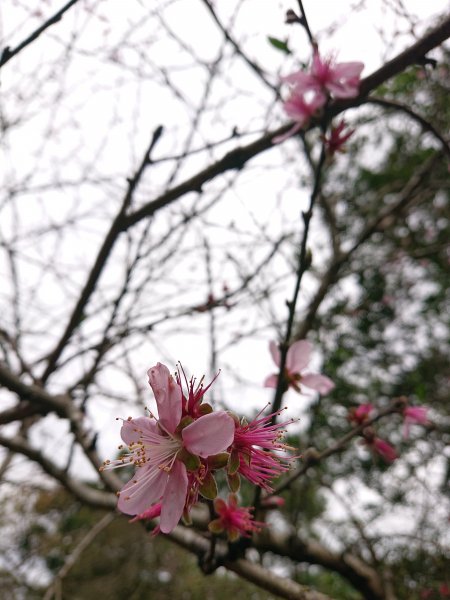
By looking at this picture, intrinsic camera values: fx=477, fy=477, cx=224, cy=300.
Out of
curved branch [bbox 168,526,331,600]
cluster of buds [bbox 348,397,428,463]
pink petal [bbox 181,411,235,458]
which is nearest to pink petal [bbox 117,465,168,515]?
pink petal [bbox 181,411,235,458]

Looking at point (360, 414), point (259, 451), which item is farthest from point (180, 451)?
point (360, 414)

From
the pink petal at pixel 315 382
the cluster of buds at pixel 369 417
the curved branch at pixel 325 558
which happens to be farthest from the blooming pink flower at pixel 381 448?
the curved branch at pixel 325 558

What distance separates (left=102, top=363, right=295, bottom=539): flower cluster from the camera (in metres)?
0.72

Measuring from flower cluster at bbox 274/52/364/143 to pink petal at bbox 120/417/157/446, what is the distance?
917 millimetres

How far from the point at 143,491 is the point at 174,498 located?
65mm

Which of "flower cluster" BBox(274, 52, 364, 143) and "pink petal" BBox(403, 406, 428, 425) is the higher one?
"flower cluster" BBox(274, 52, 364, 143)

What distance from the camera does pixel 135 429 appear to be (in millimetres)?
811

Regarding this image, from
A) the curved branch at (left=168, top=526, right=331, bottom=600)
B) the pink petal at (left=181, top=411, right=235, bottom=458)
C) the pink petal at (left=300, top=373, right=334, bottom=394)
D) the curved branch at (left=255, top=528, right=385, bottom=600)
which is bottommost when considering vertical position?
the curved branch at (left=255, top=528, right=385, bottom=600)

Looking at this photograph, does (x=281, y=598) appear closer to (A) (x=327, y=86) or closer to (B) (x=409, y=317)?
(A) (x=327, y=86)

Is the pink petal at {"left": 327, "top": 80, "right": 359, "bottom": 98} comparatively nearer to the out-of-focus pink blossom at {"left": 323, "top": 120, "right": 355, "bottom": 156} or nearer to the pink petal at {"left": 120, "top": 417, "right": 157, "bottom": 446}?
the out-of-focus pink blossom at {"left": 323, "top": 120, "right": 355, "bottom": 156}

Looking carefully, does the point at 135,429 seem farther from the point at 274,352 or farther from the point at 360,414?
the point at 360,414

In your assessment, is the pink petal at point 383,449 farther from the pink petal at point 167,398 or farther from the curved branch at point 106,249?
the curved branch at point 106,249

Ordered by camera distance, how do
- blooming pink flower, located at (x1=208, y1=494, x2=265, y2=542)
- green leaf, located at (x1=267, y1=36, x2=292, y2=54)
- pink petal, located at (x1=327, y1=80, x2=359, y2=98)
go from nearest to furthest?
1. blooming pink flower, located at (x1=208, y1=494, x2=265, y2=542)
2. pink petal, located at (x1=327, y1=80, x2=359, y2=98)
3. green leaf, located at (x1=267, y1=36, x2=292, y2=54)

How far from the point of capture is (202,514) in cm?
156
